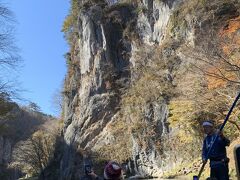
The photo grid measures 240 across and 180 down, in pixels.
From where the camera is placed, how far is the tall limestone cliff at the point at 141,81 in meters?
19.1

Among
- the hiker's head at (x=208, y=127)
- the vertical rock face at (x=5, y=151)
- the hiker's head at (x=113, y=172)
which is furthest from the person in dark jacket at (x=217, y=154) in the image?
the vertical rock face at (x=5, y=151)

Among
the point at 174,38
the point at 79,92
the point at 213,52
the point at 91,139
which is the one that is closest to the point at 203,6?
the point at 174,38

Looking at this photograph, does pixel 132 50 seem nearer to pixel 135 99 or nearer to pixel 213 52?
pixel 135 99

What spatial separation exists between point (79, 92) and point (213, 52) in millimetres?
26139

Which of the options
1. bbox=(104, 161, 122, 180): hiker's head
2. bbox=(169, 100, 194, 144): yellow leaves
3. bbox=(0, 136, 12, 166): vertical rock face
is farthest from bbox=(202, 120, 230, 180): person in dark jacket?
bbox=(0, 136, 12, 166): vertical rock face

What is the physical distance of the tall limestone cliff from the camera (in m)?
19.1

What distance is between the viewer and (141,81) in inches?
1124

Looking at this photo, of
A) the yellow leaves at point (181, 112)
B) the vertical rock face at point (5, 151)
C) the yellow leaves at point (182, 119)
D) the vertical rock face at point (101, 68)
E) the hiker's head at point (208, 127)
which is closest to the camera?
the hiker's head at point (208, 127)

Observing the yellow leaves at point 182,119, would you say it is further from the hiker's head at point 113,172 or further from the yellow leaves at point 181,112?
the hiker's head at point 113,172

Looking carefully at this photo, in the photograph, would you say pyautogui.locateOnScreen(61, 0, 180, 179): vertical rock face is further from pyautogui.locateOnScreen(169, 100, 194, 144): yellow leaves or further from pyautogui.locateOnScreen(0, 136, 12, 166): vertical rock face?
pyautogui.locateOnScreen(0, 136, 12, 166): vertical rock face

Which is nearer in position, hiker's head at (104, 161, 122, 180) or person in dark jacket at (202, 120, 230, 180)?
hiker's head at (104, 161, 122, 180)

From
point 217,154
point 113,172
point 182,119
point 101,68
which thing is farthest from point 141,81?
point 113,172

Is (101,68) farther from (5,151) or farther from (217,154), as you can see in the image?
(5,151)

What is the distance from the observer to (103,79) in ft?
118
